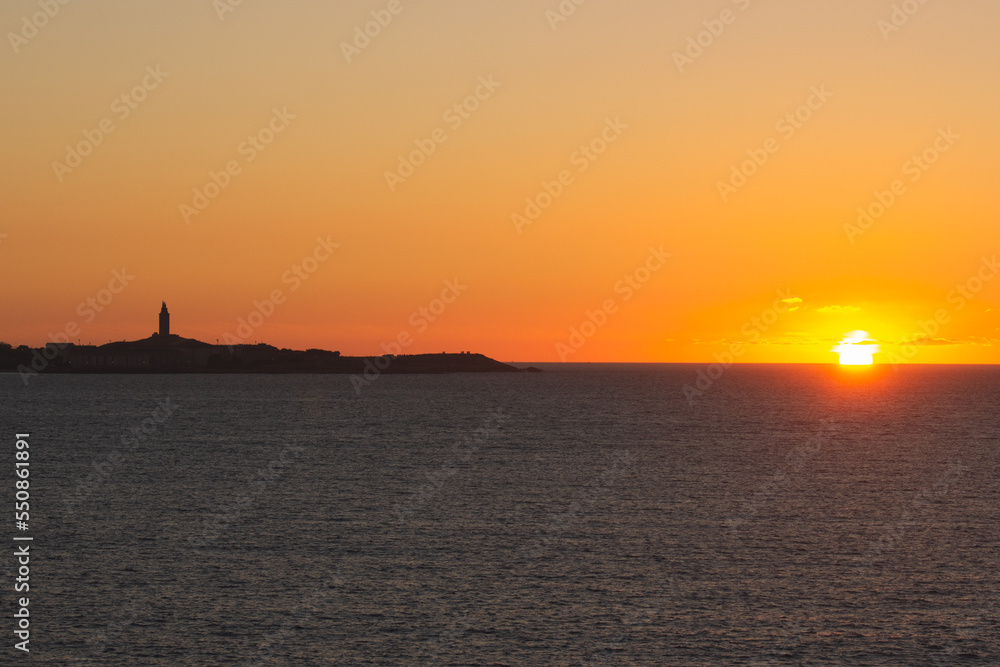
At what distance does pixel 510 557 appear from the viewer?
146 ft

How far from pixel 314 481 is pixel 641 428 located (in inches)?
2610

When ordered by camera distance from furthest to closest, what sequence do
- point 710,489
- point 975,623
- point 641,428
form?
point 641,428 → point 710,489 → point 975,623

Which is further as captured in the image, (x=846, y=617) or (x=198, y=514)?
(x=198, y=514)

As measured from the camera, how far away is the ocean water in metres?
33.0

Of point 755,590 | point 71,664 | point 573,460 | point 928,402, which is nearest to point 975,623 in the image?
point 755,590

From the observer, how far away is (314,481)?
71.0m

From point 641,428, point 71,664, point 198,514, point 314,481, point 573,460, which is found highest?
point 641,428

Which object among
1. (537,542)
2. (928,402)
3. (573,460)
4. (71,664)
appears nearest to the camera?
(71,664)

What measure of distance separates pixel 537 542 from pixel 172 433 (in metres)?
78.3

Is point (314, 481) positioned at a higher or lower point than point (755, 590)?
higher

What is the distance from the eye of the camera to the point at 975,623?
34812 millimetres

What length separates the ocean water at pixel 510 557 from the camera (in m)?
33.0

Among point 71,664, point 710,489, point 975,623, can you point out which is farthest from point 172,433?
point 975,623

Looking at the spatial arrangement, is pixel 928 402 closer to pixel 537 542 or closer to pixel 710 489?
pixel 710 489
